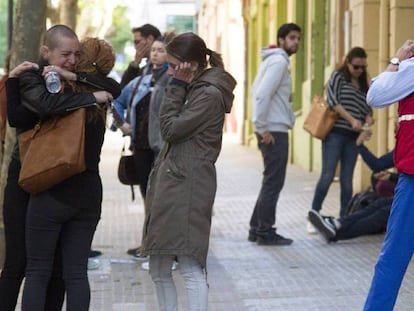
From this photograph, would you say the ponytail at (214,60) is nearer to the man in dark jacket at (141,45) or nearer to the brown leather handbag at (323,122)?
the man in dark jacket at (141,45)

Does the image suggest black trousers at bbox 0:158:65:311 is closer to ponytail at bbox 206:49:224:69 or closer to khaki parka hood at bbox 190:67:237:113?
khaki parka hood at bbox 190:67:237:113

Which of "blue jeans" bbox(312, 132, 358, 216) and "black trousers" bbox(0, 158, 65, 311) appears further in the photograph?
"blue jeans" bbox(312, 132, 358, 216)

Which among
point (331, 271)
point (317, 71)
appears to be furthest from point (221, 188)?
point (331, 271)

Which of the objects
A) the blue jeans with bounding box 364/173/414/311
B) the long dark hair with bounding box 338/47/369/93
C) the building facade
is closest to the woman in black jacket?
the blue jeans with bounding box 364/173/414/311

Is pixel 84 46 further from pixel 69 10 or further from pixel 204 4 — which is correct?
pixel 204 4

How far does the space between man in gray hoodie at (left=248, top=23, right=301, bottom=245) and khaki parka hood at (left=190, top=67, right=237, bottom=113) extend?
3.94m

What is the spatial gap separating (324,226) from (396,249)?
15.2 feet

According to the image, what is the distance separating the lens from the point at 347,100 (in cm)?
1115

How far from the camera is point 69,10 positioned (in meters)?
25.5

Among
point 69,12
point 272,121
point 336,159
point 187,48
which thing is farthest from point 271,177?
point 69,12

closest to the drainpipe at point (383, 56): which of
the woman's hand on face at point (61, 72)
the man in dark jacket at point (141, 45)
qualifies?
the man in dark jacket at point (141, 45)

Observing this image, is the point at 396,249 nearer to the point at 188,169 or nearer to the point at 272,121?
the point at 188,169

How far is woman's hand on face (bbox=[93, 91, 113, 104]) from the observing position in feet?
19.6

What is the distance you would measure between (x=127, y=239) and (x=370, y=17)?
16.7ft
